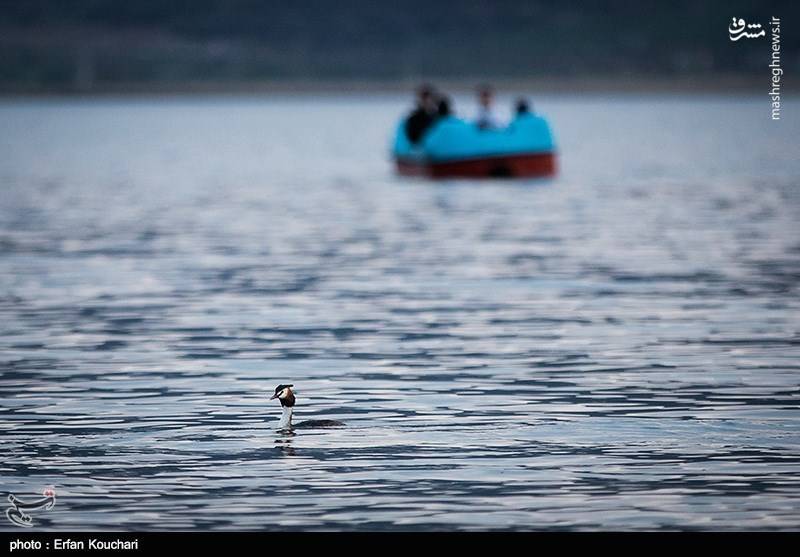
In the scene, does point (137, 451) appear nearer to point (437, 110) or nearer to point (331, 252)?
point (331, 252)

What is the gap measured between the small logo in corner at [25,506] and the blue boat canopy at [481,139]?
34.2 m

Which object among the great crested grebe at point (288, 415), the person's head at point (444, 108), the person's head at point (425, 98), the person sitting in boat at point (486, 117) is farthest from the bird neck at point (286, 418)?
the person's head at point (444, 108)

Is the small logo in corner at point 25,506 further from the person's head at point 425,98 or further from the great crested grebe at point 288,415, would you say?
the person's head at point 425,98

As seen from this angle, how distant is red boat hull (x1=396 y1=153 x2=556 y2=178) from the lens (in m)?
47.4

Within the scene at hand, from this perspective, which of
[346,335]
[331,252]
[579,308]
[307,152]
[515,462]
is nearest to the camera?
[515,462]

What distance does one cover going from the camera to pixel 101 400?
51.5 feet

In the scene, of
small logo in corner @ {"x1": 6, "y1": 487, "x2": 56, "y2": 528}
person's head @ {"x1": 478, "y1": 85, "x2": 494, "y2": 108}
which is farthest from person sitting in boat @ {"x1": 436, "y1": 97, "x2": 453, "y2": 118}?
small logo in corner @ {"x1": 6, "y1": 487, "x2": 56, "y2": 528}

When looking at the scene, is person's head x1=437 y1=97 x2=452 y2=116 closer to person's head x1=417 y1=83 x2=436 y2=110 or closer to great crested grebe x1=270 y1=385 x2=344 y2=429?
person's head x1=417 y1=83 x2=436 y2=110

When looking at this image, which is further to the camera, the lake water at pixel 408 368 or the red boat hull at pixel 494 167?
the red boat hull at pixel 494 167

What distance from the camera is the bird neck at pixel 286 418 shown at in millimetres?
14062

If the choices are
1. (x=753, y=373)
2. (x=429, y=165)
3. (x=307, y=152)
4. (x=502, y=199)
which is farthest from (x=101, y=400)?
(x=307, y=152)

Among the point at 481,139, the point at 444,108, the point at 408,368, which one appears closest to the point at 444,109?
the point at 444,108

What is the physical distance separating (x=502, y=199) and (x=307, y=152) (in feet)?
143

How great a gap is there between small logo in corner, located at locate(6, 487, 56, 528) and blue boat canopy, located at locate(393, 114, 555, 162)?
34152 mm
